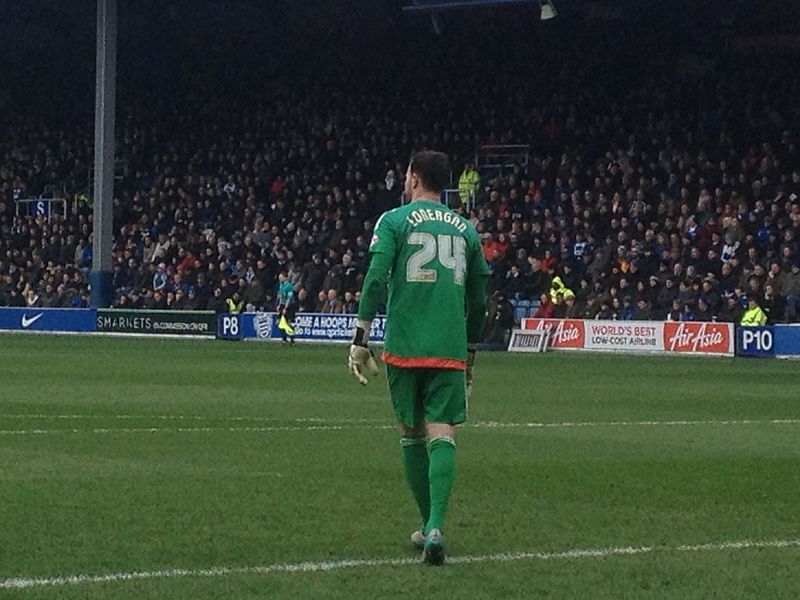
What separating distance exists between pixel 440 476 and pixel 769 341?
91.3ft

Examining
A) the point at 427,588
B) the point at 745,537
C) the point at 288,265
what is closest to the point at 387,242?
the point at 427,588

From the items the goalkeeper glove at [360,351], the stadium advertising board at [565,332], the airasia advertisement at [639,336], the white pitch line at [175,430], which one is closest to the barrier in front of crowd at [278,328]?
the stadium advertising board at [565,332]

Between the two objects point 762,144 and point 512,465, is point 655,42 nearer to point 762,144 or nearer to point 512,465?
point 762,144

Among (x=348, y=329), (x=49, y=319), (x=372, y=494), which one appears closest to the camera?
(x=372, y=494)

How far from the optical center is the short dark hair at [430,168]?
339 inches

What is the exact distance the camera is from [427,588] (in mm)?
7406

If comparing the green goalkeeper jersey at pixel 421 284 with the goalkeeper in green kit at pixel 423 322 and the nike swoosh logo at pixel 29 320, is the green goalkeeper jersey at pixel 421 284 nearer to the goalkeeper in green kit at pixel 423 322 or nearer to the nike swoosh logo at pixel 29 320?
the goalkeeper in green kit at pixel 423 322

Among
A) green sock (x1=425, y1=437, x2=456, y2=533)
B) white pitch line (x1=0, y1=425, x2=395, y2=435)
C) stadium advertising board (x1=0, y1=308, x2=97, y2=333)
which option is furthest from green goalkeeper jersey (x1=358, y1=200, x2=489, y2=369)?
stadium advertising board (x1=0, y1=308, x2=97, y2=333)

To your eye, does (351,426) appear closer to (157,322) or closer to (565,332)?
(565,332)

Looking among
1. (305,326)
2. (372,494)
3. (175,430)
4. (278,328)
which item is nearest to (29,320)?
(278,328)

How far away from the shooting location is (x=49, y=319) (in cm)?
4838

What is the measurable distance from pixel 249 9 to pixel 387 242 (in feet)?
165

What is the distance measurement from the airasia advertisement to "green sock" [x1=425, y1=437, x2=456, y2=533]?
27854 mm

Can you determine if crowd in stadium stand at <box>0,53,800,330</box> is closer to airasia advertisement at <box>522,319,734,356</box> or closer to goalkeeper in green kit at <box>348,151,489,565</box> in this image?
airasia advertisement at <box>522,319,734,356</box>
